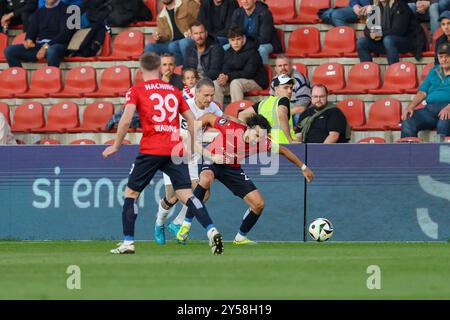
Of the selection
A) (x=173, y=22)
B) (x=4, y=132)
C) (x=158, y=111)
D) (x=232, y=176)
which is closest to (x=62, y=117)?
(x=4, y=132)

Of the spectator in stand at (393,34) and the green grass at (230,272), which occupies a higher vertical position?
the spectator in stand at (393,34)

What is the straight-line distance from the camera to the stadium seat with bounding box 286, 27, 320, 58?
69.1 ft

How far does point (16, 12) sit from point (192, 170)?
7.90m

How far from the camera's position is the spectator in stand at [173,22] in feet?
69.6

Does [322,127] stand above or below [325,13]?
below

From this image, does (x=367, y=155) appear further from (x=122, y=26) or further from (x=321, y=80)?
(x=122, y=26)

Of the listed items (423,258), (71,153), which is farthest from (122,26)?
(423,258)

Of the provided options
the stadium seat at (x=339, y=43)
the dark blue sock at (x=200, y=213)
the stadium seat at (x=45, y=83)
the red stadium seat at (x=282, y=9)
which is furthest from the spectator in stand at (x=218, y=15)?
the dark blue sock at (x=200, y=213)

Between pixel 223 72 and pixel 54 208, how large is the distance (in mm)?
3918

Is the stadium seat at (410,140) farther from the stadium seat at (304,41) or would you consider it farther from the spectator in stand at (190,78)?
the stadium seat at (304,41)

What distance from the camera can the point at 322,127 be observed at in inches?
708

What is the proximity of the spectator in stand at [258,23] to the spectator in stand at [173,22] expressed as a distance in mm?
1017

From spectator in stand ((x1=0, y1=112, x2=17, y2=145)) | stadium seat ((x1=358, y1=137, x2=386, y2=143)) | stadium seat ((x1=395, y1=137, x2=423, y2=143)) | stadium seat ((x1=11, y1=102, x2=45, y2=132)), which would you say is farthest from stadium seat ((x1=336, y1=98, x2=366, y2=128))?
stadium seat ((x1=11, y1=102, x2=45, y2=132))

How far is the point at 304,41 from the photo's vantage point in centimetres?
2109
